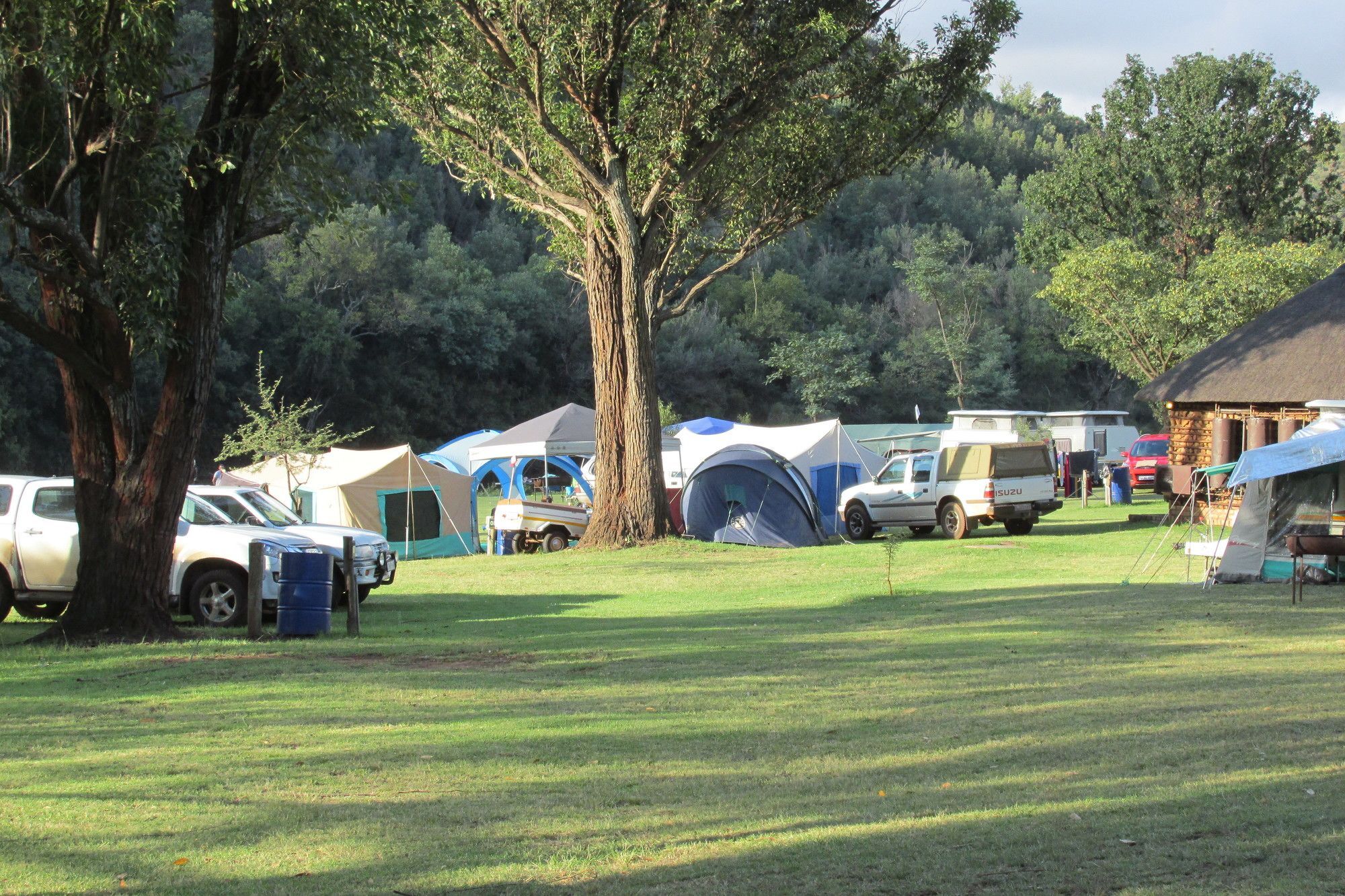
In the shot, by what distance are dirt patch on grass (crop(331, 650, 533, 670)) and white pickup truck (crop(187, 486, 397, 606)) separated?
4.08 metres

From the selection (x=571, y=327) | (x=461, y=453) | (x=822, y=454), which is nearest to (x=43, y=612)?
(x=822, y=454)

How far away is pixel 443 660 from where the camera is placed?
11078 mm

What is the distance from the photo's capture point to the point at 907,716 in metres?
8.10

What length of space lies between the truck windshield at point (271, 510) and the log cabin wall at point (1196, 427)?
1996cm

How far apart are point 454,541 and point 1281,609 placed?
17448 mm

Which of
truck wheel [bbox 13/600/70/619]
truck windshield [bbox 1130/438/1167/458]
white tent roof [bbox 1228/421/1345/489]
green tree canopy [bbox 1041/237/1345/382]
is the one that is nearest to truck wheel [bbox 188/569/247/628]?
truck wheel [bbox 13/600/70/619]

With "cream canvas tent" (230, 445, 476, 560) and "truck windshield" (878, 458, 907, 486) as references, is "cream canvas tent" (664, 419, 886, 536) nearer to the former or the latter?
"truck windshield" (878, 458, 907, 486)

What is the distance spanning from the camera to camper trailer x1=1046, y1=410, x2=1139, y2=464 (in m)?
51.0

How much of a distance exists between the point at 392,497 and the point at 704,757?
19.7m

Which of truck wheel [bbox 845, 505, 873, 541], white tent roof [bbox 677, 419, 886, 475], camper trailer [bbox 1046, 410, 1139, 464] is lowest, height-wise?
truck wheel [bbox 845, 505, 873, 541]

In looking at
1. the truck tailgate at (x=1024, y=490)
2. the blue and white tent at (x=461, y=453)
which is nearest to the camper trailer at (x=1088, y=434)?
the blue and white tent at (x=461, y=453)

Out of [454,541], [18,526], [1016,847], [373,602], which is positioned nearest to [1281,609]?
[1016,847]

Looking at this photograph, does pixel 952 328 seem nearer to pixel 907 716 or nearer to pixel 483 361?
pixel 483 361

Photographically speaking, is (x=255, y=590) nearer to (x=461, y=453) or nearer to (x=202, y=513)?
(x=202, y=513)
